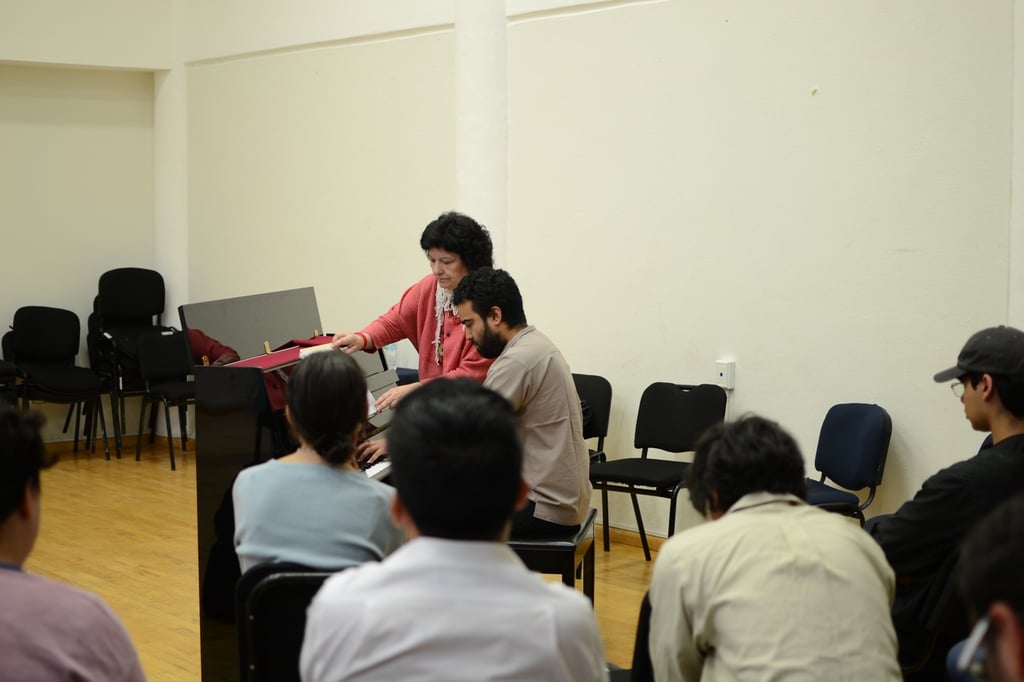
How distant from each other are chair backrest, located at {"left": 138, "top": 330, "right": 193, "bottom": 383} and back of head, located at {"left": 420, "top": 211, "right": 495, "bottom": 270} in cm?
389

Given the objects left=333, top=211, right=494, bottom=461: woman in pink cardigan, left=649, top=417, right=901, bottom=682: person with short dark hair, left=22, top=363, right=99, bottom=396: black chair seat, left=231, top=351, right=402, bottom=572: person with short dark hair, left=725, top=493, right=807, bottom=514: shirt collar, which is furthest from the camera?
left=22, top=363, right=99, bottom=396: black chair seat

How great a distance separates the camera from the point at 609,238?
5.38m

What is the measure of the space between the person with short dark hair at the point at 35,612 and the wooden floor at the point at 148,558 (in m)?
2.24

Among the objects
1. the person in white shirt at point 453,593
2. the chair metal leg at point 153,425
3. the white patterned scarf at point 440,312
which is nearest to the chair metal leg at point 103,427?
A: the chair metal leg at point 153,425

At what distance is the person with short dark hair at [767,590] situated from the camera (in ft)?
5.65

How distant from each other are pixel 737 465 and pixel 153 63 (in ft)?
22.9

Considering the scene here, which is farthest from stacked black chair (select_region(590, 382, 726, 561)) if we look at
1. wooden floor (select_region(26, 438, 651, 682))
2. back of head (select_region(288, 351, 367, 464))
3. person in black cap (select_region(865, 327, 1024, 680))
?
back of head (select_region(288, 351, 367, 464))

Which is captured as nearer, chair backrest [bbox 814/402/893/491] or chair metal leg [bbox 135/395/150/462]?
chair backrest [bbox 814/402/893/491]

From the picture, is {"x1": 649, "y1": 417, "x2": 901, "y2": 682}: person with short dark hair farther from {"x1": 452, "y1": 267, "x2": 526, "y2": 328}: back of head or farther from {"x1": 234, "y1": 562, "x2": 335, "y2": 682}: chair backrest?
{"x1": 452, "y1": 267, "x2": 526, "y2": 328}: back of head

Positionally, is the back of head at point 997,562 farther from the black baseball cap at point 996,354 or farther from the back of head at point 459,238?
the back of head at point 459,238

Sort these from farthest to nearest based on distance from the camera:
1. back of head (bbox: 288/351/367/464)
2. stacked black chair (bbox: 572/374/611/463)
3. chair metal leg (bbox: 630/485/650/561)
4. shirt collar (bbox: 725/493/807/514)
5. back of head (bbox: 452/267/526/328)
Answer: stacked black chair (bbox: 572/374/611/463) → chair metal leg (bbox: 630/485/650/561) → back of head (bbox: 452/267/526/328) → back of head (bbox: 288/351/367/464) → shirt collar (bbox: 725/493/807/514)

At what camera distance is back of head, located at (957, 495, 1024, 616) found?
3.14ft

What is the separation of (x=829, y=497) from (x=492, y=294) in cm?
176

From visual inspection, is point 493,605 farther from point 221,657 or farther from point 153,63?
point 153,63
